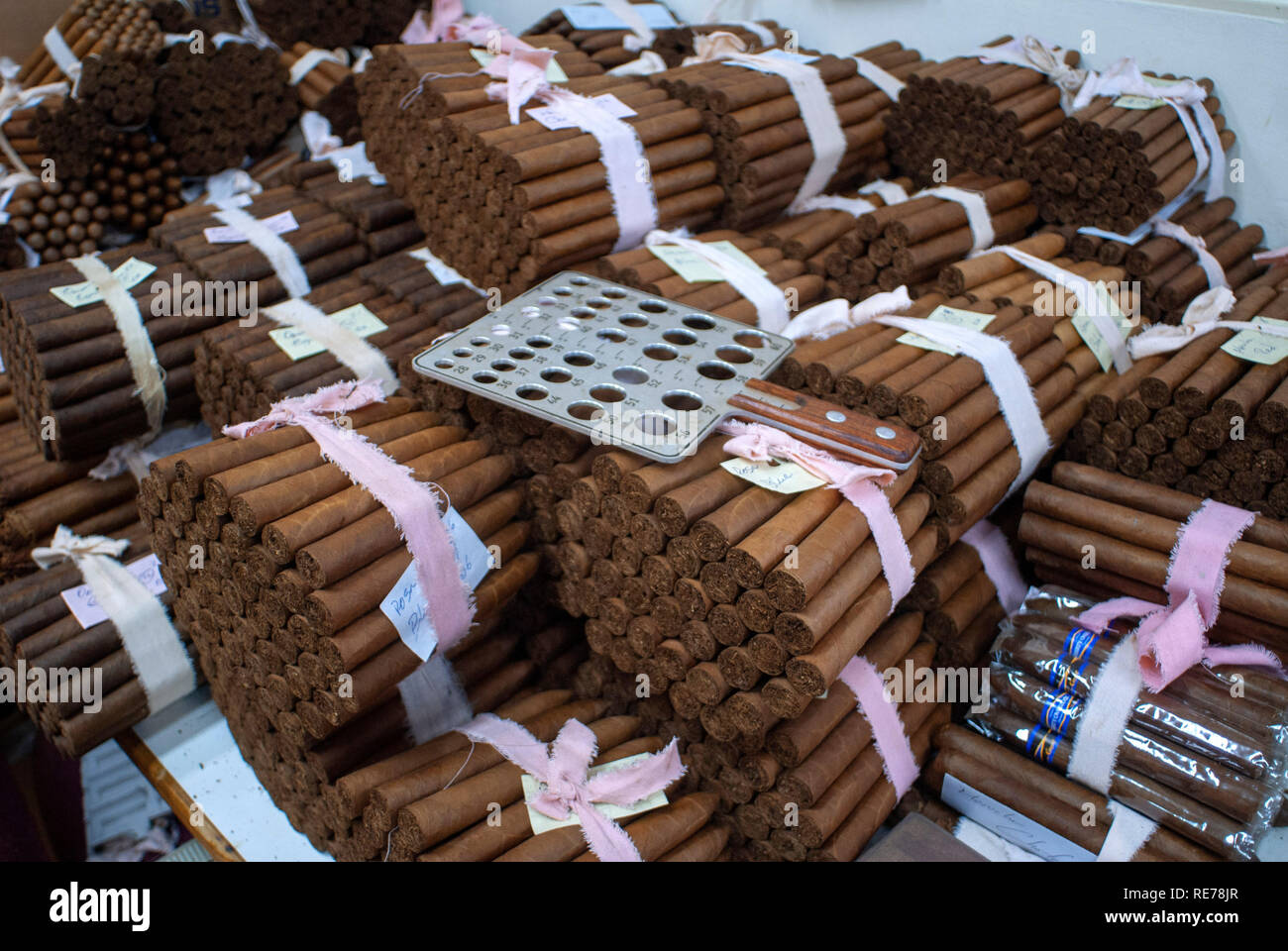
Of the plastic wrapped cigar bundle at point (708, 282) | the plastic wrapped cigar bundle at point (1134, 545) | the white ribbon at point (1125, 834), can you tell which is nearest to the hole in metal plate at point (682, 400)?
the plastic wrapped cigar bundle at point (708, 282)

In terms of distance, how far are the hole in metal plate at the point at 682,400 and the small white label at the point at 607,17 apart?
3.63 metres

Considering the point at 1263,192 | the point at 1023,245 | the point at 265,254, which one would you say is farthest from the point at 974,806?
the point at 265,254

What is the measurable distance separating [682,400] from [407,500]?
2.85 ft

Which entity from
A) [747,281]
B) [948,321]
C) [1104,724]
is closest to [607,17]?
[747,281]

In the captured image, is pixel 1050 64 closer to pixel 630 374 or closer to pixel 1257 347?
pixel 1257 347

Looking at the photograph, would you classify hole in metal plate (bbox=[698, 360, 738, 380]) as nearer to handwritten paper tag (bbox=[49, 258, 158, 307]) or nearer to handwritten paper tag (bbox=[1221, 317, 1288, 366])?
handwritten paper tag (bbox=[1221, 317, 1288, 366])

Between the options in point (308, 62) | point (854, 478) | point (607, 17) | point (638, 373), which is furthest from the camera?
point (308, 62)

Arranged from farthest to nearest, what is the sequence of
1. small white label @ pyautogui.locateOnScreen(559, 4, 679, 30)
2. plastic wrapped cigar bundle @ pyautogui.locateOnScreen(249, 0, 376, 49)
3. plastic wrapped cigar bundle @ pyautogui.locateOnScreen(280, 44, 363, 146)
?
plastic wrapped cigar bundle @ pyautogui.locateOnScreen(249, 0, 376, 49)
plastic wrapped cigar bundle @ pyautogui.locateOnScreen(280, 44, 363, 146)
small white label @ pyautogui.locateOnScreen(559, 4, 679, 30)

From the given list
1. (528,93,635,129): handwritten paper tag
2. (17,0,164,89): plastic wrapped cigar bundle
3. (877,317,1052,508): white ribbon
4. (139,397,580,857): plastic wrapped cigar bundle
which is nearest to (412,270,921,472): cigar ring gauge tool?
(139,397,580,857): plastic wrapped cigar bundle

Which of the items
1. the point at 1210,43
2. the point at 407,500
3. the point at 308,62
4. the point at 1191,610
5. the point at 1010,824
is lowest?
the point at 1010,824

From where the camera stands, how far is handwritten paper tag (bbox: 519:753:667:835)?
8.87ft

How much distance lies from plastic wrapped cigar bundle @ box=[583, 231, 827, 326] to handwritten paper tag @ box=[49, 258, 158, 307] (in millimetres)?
2032

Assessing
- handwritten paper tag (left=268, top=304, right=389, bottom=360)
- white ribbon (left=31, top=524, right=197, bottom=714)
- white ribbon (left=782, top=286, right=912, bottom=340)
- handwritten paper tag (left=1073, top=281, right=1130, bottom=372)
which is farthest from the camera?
handwritten paper tag (left=268, top=304, right=389, bottom=360)

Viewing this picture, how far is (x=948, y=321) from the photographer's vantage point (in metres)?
3.53
